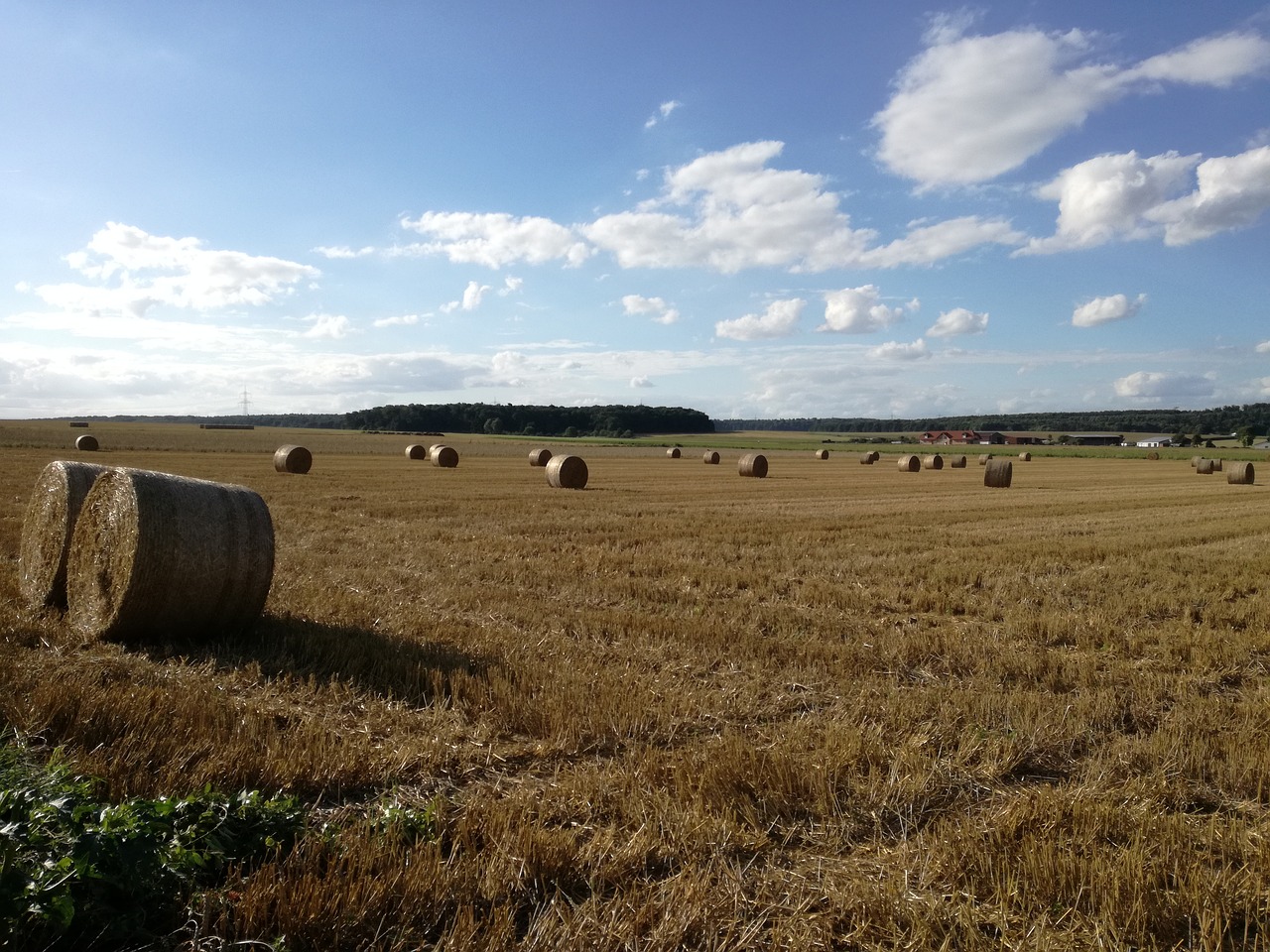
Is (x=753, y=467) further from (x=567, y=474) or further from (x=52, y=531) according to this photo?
(x=52, y=531)

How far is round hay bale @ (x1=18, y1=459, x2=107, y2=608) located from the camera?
816 cm

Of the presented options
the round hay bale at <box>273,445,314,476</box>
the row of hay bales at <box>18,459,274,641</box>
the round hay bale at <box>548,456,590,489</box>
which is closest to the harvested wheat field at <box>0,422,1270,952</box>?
the row of hay bales at <box>18,459,274,641</box>

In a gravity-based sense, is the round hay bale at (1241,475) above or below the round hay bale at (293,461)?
below

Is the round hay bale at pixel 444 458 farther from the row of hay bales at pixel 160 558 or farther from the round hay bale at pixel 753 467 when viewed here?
the row of hay bales at pixel 160 558

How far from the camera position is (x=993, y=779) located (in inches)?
186

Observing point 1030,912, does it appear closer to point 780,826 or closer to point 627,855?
point 780,826

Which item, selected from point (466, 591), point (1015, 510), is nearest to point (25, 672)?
point (466, 591)

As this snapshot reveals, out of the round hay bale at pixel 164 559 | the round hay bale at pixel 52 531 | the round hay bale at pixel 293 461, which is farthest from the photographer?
the round hay bale at pixel 293 461

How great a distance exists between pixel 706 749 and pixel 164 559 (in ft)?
16.5

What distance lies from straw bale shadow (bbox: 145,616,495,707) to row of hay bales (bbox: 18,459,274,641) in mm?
270

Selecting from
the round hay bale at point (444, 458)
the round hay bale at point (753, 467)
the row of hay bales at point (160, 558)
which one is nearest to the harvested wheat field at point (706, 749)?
the row of hay bales at point (160, 558)

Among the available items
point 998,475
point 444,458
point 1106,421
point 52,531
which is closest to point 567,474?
point 444,458

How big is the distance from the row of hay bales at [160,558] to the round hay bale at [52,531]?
1.0 inches

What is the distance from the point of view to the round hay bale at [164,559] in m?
7.06
